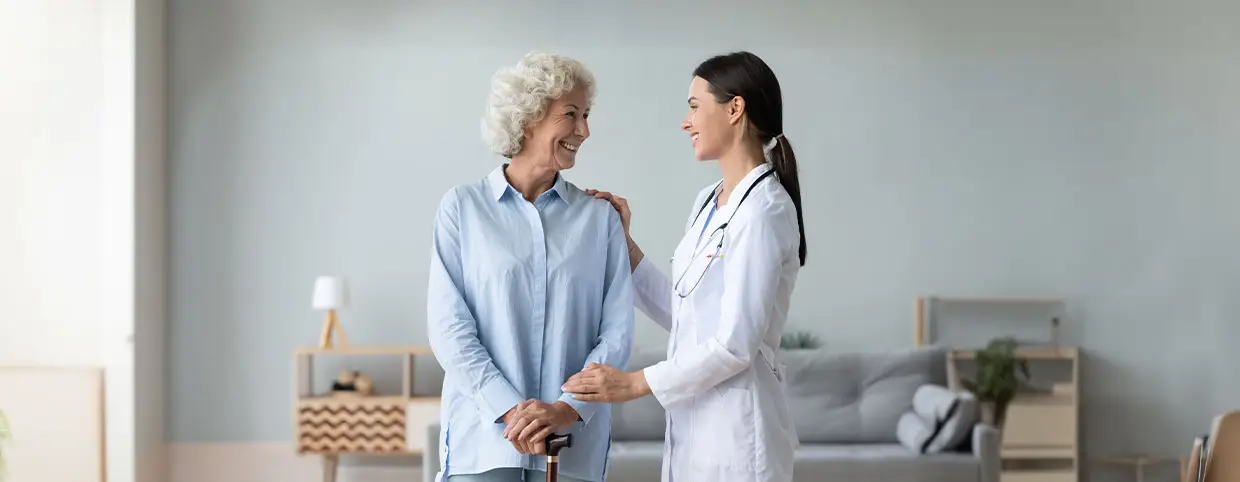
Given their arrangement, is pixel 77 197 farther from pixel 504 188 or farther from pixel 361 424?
pixel 504 188

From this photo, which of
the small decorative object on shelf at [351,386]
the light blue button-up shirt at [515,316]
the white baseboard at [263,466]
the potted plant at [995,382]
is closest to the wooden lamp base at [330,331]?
the small decorative object on shelf at [351,386]

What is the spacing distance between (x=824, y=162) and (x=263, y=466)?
310 cm

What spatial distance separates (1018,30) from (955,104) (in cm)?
49

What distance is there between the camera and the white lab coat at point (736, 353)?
1.96 meters

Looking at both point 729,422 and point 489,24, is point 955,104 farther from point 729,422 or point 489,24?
point 729,422

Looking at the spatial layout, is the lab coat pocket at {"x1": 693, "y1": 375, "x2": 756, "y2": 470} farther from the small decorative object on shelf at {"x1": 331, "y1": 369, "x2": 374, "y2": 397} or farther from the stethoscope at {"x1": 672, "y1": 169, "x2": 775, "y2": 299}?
the small decorative object on shelf at {"x1": 331, "y1": 369, "x2": 374, "y2": 397}

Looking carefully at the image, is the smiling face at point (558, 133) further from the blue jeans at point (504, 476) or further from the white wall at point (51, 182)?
the white wall at point (51, 182)

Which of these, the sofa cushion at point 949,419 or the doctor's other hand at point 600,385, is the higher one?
the doctor's other hand at point 600,385

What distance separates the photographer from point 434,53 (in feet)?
17.4

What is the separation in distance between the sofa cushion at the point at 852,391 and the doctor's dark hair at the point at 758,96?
2.91 meters

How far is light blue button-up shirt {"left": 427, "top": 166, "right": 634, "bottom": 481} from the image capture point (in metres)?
1.96

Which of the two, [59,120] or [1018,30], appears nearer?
[59,120]

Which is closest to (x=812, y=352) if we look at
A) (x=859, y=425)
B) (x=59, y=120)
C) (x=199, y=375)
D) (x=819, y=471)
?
Answer: (x=859, y=425)

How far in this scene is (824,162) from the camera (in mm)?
5340
